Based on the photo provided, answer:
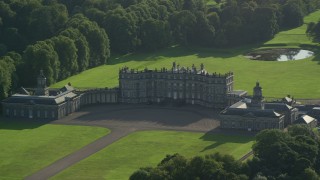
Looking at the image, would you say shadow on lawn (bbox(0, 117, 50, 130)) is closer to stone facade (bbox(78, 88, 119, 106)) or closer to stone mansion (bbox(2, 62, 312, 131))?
stone mansion (bbox(2, 62, 312, 131))

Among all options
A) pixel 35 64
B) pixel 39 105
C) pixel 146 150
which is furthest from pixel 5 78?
pixel 146 150

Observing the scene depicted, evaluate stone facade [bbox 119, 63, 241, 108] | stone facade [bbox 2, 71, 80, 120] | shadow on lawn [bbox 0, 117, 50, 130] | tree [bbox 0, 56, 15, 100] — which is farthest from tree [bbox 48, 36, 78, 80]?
shadow on lawn [bbox 0, 117, 50, 130]

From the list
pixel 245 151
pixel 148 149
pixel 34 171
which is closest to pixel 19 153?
pixel 34 171

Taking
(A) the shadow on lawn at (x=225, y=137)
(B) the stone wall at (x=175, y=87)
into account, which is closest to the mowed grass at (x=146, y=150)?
(A) the shadow on lawn at (x=225, y=137)

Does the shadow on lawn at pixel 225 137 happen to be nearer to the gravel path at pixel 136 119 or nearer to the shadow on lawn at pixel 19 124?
the gravel path at pixel 136 119

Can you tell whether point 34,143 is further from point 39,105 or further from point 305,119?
point 305,119

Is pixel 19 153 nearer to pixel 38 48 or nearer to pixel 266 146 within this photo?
pixel 266 146
